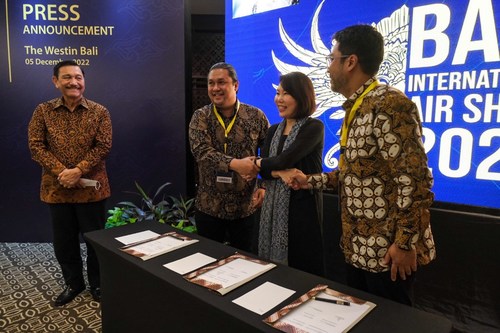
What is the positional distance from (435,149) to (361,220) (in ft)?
3.99

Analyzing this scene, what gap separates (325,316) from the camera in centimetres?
99

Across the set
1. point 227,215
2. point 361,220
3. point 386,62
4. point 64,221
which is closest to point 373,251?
point 361,220

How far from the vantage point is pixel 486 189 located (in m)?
2.04

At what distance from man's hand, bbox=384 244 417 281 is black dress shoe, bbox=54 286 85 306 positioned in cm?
229

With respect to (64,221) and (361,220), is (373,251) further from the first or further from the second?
(64,221)

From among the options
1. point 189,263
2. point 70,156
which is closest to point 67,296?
point 70,156

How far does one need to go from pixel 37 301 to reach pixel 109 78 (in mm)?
2166

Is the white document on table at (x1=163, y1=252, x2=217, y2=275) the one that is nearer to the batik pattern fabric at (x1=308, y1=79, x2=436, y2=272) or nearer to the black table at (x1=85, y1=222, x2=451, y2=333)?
the black table at (x1=85, y1=222, x2=451, y2=333)

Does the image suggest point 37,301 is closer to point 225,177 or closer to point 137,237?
point 137,237

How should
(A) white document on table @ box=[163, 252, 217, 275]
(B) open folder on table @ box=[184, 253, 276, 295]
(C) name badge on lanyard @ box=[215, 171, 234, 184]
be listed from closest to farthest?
(B) open folder on table @ box=[184, 253, 276, 295], (A) white document on table @ box=[163, 252, 217, 275], (C) name badge on lanyard @ box=[215, 171, 234, 184]

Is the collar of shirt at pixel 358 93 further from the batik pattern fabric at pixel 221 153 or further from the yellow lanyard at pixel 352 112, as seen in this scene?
the batik pattern fabric at pixel 221 153

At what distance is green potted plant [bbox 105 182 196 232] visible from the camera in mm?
3344

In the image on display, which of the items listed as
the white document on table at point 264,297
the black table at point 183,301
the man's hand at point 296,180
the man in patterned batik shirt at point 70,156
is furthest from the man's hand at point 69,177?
the white document on table at point 264,297

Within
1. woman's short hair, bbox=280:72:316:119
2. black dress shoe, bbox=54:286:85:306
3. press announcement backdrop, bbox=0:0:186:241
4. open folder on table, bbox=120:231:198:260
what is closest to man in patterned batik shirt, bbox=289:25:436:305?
woman's short hair, bbox=280:72:316:119
